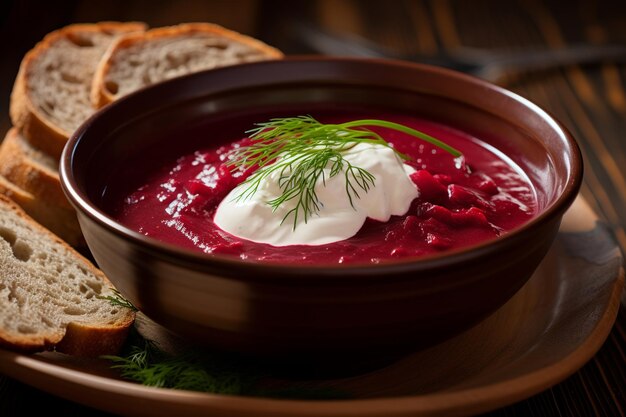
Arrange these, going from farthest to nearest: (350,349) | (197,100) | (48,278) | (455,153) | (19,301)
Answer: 1. (197,100)
2. (455,153)
3. (48,278)
4. (19,301)
5. (350,349)

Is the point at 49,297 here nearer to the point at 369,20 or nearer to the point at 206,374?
the point at 206,374

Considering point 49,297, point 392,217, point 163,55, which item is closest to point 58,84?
point 163,55

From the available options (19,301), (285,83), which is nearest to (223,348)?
(19,301)

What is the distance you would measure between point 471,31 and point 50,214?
388 centimetres

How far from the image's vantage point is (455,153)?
130 inches

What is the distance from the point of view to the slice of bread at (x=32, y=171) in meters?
3.46

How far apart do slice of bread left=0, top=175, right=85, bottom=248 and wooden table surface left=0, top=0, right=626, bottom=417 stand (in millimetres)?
1223

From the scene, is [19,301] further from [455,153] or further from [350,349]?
[455,153]

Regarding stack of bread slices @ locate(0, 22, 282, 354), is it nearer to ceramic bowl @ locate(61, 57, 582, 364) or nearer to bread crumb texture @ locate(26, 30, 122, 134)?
bread crumb texture @ locate(26, 30, 122, 134)

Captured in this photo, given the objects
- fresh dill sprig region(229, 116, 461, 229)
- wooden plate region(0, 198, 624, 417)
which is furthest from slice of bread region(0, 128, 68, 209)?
wooden plate region(0, 198, 624, 417)

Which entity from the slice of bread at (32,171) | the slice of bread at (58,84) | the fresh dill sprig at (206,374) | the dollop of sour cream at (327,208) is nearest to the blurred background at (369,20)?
the slice of bread at (58,84)

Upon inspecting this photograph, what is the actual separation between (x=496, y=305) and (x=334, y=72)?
5.03ft

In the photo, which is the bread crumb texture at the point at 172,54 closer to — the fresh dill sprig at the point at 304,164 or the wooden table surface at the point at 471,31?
the wooden table surface at the point at 471,31

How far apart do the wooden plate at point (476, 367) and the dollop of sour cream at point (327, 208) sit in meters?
0.46
